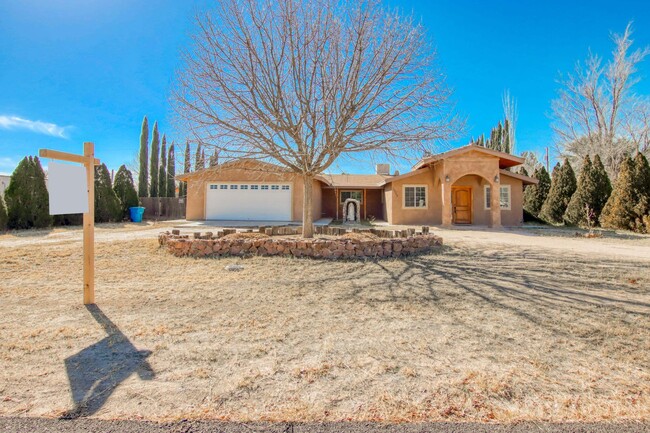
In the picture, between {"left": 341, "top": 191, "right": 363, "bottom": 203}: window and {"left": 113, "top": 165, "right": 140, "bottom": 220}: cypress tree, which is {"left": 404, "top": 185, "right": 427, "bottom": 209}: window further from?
{"left": 113, "top": 165, "right": 140, "bottom": 220}: cypress tree

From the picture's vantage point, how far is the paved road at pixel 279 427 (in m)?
1.67

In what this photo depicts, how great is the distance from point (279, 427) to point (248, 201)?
1627cm

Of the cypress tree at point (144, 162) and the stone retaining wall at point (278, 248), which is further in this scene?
the cypress tree at point (144, 162)

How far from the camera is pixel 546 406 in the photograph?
1882mm

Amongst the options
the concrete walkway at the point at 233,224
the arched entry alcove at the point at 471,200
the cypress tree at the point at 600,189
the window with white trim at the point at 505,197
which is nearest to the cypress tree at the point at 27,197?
the concrete walkway at the point at 233,224

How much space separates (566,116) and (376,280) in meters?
27.1

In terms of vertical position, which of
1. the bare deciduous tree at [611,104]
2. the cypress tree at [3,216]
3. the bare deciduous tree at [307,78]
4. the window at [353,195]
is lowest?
the cypress tree at [3,216]

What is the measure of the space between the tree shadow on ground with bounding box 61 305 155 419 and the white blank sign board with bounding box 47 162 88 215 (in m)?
1.57

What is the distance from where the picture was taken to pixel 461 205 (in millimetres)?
16391

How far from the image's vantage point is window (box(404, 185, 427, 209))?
1566 centimetres

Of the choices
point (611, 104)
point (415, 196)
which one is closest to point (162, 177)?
point (415, 196)

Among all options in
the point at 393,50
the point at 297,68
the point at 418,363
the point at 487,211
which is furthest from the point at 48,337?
the point at 487,211

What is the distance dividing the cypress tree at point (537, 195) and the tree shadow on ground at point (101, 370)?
69.3 ft

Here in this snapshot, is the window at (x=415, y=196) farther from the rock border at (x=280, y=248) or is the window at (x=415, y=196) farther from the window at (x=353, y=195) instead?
the rock border at (x=280, y=248)
